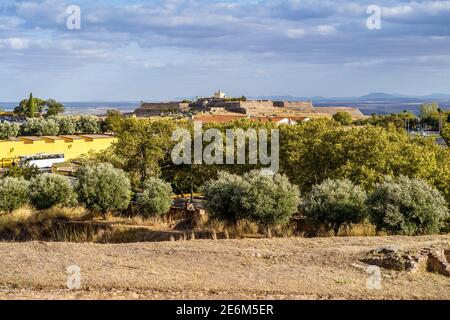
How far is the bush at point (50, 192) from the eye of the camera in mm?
24141

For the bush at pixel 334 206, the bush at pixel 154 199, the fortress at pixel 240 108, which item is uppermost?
the fortress at pixel 240 108

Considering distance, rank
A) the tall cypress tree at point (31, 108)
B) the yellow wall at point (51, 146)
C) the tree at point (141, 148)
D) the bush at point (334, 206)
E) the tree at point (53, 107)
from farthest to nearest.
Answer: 1. the tree at point (53, 107)
2. the tall cypress tree at point (31, 108)
3. the yellow wall at point (51, 146)
4. the tree at point (141, 148)
5. the bush at point (334, 206)

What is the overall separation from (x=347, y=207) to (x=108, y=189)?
9913 millimetres

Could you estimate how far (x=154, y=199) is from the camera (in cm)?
2331

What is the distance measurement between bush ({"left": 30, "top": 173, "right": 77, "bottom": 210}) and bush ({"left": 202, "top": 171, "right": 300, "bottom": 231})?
763 centimetres

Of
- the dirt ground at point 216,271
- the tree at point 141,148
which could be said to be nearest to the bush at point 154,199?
the tree at point 141,148

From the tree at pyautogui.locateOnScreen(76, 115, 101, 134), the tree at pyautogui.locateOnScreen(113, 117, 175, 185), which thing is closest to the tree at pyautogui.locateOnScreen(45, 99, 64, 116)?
the tree at pyautogui.locateOnScreen(76, 115, 101, 134)

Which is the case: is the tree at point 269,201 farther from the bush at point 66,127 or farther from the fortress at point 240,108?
the fortress at point 240,108

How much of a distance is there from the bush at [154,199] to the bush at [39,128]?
148 feet

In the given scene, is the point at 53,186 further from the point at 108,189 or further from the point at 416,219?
the point at 416,219

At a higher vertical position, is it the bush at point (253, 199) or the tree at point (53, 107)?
the tree at point (53, 107)

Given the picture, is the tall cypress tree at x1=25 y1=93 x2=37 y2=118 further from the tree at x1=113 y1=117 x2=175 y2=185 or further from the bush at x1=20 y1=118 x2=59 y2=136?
the tree at x1=113 y1=117 x2=175 y2=185
